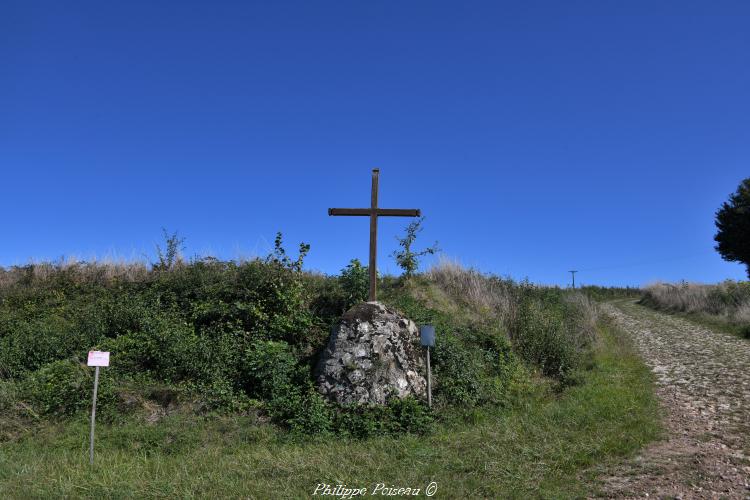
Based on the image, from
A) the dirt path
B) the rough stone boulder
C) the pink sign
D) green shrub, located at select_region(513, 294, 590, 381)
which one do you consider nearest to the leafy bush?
green shrub, located at select_region(513, 294, 590, 381)

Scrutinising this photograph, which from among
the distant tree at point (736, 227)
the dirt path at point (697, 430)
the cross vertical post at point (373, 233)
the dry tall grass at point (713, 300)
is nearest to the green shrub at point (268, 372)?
the cross vertical post at point (373, 233)

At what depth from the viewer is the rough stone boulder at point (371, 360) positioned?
8.27 meters

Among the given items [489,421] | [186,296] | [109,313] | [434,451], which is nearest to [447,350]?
[489,421]

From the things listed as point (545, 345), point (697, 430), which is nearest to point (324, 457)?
point (697, 430)

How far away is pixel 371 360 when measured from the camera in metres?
8.62

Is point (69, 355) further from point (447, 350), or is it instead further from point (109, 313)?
point (447, 350)

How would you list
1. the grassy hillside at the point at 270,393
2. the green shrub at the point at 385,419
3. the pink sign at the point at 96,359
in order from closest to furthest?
the grassy hillside at the point at 270,393 < the pink sign at the point at 96,359 < the green shrub at the point at 385,419

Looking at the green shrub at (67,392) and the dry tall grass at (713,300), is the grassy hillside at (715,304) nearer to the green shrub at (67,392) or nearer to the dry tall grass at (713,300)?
the dry tall grass at (713,300)

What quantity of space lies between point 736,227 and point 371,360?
4097cm

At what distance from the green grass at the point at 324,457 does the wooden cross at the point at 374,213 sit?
3532 mm

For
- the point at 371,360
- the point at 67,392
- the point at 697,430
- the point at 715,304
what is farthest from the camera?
the point at 715,304

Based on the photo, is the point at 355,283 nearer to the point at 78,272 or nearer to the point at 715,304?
the point at 78,272

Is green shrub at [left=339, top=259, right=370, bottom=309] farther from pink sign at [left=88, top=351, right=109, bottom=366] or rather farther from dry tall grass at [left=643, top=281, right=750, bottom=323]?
dry tall grass at [left=643, top=281, right=750, bottom=323]

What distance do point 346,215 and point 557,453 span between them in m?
6.24
